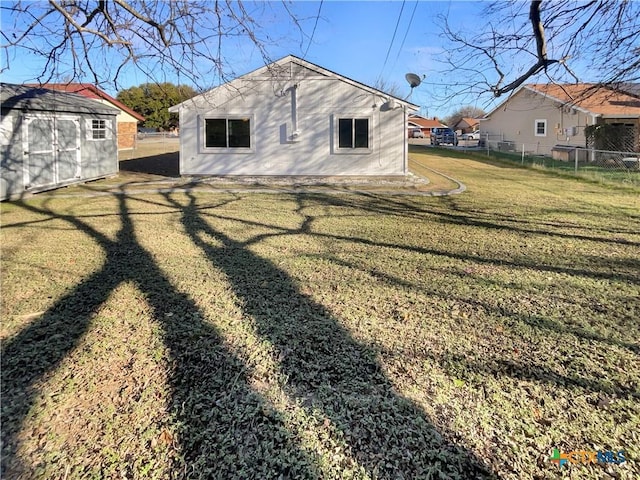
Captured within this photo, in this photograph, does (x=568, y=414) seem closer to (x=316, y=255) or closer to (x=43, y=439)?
(x=43, y=439)

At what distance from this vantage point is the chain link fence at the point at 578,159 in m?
16.1

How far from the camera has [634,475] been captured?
2.16m

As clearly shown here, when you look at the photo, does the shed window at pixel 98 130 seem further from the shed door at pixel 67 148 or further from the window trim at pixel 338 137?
the window trim at pixel 338 137

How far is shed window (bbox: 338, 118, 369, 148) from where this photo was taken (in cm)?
1552

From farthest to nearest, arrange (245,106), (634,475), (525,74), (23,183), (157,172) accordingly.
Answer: (157,172), (245,106), (23,183), (525,74), (634,475)

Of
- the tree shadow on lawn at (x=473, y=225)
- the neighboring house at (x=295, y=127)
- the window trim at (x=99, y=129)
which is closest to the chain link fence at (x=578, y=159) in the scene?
the neighboring house at (x=295, y=127)

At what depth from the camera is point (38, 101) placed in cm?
1167

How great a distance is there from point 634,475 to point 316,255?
4350 mm

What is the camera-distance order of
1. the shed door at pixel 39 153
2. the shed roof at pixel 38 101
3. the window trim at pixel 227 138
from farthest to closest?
1. the window trim at pixel 227 138
2. the shed door at pixel 39 153
3. the shed roof at pixel 38 101

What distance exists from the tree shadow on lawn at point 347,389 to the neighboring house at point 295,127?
37.0ft

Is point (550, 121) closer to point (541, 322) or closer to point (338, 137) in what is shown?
point (338, 137)

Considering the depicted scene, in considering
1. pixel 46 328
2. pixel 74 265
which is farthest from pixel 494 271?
pixel 74 265

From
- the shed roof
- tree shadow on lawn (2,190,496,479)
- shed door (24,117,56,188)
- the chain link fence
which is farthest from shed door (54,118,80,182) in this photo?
the chain link fence

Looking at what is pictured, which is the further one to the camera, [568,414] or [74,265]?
[74,265]
